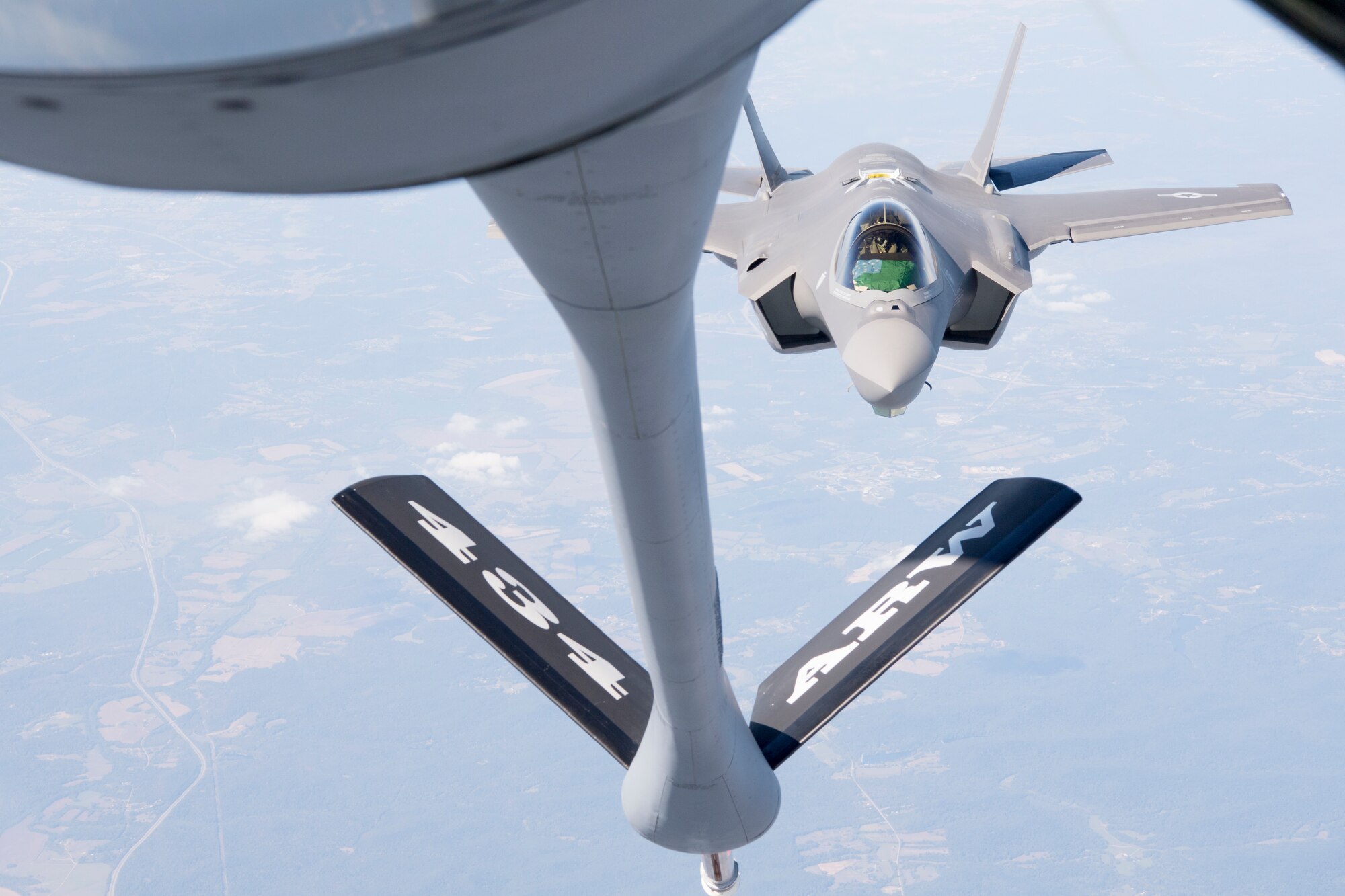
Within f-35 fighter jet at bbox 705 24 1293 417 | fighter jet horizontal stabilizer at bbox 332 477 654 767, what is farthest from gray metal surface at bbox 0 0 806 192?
f-35 fighter jet at bbox 705 24 1293 417

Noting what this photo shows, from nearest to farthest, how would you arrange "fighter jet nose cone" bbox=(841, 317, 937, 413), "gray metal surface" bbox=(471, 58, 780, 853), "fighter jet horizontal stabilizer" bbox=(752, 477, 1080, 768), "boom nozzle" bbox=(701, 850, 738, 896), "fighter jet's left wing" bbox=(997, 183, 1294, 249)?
"gray metal surface" bbox=(471, 58, 780, 853) < "fighter jet horizontal stabilizer" bbox=(752, 477, 1080, 768) < "boom nozzle" bbox=(701, 850, 738, 896) < "fighter jet nose cone" bbox=(841, 317, 937, 413) < "fighter jet's left wing" bbox=(997, 183, 1294, 249)

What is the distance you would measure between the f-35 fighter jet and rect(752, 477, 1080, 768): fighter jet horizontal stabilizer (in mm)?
3923

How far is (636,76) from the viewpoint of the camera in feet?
6.94

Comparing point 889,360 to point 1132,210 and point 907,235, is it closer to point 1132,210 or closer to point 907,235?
point 907,235

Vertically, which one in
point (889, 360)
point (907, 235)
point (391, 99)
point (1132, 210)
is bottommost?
point (1132, 210)

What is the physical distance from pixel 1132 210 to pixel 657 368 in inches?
640

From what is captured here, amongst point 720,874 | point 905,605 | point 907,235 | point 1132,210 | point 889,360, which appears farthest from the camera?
point 1132,210

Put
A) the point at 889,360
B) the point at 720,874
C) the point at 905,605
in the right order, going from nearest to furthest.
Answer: the point at 905,605 → the point at 720,874 → the point at 889,360

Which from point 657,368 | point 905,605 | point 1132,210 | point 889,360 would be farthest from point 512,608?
point 1132,210

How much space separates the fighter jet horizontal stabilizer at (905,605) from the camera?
9805 mm

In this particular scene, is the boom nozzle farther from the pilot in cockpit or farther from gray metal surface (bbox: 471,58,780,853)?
the pilot in cockpit

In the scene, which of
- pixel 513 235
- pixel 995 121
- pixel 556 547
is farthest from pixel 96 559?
pixel 513 235

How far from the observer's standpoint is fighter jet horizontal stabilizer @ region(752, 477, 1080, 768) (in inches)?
386

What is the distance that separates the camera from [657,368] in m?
4.86
